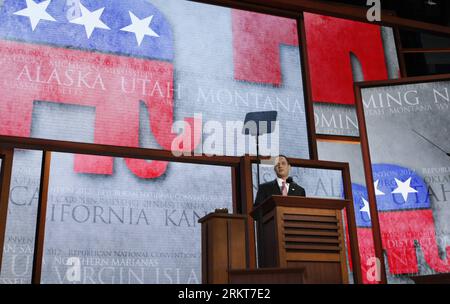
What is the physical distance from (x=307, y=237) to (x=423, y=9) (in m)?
4.37

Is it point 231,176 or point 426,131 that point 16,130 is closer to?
point 231,176

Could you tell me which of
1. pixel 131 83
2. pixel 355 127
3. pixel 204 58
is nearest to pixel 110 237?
pixel 131 83

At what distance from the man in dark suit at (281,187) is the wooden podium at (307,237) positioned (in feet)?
1.86

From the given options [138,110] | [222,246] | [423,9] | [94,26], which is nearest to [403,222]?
[222,246]

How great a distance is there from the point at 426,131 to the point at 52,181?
10.5 ft

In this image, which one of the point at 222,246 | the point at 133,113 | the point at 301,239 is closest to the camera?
the point at 301,239

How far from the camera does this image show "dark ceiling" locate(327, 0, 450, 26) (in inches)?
254

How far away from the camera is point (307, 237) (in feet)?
10.3

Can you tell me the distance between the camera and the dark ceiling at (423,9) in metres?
6.45

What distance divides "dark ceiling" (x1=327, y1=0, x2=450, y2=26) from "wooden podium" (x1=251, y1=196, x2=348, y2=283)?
3.90m

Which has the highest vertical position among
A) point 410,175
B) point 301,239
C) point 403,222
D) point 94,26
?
point 94,26

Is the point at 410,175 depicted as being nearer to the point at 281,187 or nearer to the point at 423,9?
the point at 281,187

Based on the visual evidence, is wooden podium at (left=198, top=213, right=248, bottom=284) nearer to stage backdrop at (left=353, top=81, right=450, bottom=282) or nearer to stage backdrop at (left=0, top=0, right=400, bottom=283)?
stage backdrop at (left=0, top=0, right=400, bottom=283)
